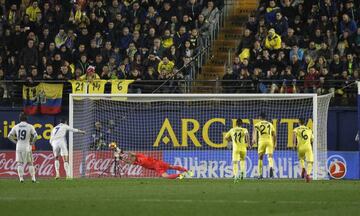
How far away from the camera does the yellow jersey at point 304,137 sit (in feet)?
96.0

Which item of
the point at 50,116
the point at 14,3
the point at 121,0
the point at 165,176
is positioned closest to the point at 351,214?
the point at 165,176

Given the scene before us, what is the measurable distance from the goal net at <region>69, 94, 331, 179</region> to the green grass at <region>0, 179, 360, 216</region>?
22.7 ft

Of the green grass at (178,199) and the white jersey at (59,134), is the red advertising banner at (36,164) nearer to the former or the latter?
the white jersey at (59,134)

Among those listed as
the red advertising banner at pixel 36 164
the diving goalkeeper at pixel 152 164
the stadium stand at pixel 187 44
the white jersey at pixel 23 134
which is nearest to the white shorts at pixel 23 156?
the white jersey at pixel 23 134

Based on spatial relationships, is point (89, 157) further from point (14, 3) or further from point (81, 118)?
point (14, 3)

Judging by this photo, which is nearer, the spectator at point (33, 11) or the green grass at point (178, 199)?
the green grass at point (178, 199)

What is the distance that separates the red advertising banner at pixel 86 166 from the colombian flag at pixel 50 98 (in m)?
1.52

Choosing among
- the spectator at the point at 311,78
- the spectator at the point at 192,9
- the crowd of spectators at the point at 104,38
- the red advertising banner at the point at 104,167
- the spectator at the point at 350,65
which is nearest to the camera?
the spectator at the point at 350,65

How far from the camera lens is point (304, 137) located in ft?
96.1

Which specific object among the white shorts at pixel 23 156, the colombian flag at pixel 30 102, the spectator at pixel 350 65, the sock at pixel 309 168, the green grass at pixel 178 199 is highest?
the spectator at pixel 350 65

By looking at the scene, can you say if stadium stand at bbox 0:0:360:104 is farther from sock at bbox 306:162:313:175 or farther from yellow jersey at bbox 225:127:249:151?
yellow jersey at bbox 225:127:249:151

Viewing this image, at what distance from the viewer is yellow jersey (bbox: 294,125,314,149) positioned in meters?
29.2

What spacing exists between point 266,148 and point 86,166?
5865 mm

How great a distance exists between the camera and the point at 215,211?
16672 mm
